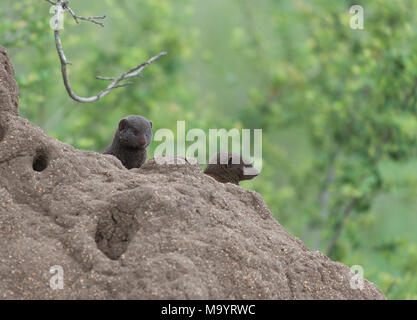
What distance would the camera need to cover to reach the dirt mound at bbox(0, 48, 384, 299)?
3211mm

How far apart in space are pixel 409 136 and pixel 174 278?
984 cm

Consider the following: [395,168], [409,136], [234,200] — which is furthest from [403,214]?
[234,200]

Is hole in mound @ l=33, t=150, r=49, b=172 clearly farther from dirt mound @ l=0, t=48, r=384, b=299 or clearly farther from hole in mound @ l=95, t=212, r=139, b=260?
hole in mound @ l=95, t=212, r=139, b=260

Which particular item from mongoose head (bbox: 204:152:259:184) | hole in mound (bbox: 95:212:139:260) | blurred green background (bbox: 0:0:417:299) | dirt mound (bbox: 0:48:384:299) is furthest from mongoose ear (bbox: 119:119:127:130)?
blurred green background (bbox: 0:0:417:299)

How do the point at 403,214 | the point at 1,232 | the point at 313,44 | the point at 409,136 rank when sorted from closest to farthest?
the point at 1,232, the point at 409,136, the point at 313,44, the point at 403,214

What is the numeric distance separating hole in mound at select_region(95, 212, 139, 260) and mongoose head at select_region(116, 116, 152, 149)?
1667mm

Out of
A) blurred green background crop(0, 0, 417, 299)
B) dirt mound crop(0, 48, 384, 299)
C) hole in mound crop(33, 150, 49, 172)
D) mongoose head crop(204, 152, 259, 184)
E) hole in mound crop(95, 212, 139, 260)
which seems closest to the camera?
dirt mound crop(0, 48, 384, 299)

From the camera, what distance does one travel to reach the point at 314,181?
16656mm

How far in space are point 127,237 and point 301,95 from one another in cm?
1448

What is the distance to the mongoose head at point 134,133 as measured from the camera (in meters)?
5.16

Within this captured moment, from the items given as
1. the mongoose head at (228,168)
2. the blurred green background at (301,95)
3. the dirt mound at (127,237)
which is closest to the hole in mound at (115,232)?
the dirt mound at (127,237)

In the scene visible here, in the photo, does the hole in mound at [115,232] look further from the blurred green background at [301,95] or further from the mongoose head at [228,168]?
the blurred green background at [301,95]

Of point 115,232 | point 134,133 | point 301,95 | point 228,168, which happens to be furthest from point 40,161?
point 301,95

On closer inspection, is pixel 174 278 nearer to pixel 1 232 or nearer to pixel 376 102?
pixel 1 232
